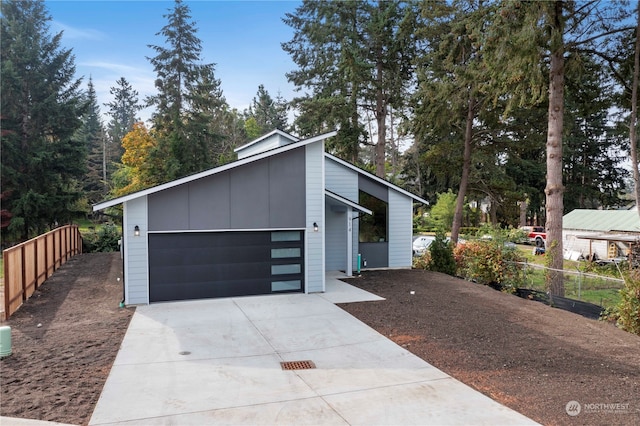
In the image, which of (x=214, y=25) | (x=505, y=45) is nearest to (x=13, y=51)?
(x=214, y=25)

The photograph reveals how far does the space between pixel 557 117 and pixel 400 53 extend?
41.2ft

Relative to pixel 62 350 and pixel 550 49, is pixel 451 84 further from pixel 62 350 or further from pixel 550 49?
pixel 62 350

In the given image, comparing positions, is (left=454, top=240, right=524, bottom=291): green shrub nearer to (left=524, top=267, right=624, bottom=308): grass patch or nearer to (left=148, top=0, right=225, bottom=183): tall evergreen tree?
(left=524, top=267, right=624, bottom=308): grass patch

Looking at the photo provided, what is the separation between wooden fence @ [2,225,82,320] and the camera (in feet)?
28.8

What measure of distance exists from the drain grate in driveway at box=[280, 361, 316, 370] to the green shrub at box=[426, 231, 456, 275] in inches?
395

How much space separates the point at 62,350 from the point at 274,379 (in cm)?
368

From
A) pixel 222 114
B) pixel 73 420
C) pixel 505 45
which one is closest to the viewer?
pixel 73 420

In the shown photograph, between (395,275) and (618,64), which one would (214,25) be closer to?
(395,275)

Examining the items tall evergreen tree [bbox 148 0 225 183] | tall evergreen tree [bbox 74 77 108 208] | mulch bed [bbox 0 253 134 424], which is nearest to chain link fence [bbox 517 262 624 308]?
mulch bed [bbox 0 253 134 424]

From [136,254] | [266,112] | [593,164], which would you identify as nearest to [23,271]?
[136,254]

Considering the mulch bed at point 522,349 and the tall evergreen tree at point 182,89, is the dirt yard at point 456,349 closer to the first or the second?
the mulch bed at point 522,349

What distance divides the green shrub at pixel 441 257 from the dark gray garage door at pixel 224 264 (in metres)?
6.14

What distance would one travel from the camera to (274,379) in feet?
18.4

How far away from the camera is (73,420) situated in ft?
14.4
